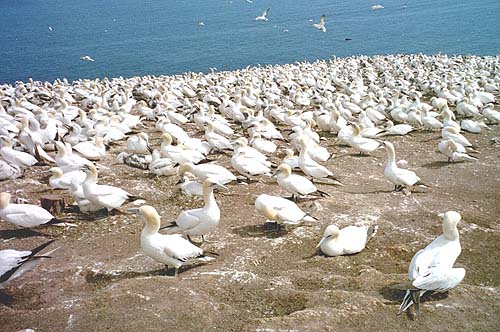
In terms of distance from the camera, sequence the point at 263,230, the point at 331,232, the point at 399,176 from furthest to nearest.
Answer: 1. the point at 399,176
2. the point at 263,230
3. the point at 331,232

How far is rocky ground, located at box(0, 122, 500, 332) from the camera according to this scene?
5223 millimetres

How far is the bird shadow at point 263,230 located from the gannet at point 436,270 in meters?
2.49

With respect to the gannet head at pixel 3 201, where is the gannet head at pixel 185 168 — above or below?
below

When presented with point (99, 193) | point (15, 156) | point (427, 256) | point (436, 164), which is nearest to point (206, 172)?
point (99, 193)

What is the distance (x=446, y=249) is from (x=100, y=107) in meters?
13.9

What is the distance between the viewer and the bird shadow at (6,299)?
19.4 ft

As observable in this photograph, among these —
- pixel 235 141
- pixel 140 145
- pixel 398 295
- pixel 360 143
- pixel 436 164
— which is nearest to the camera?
pixel 398 295

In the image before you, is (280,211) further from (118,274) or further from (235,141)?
(235,141)

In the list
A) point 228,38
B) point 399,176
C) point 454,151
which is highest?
point 399,176

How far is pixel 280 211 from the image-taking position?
768 centimetres

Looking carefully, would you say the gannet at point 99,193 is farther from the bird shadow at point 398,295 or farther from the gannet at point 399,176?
the gannet at point 399,176

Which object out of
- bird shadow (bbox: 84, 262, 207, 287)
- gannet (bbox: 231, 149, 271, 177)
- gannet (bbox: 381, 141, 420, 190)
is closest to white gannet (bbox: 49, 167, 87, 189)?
bird shadow (bbox: 84, 262, 207, 287)

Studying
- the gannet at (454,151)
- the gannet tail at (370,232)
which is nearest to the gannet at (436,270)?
the gannet tail at (370,232)

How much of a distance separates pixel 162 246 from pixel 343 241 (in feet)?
8.68
